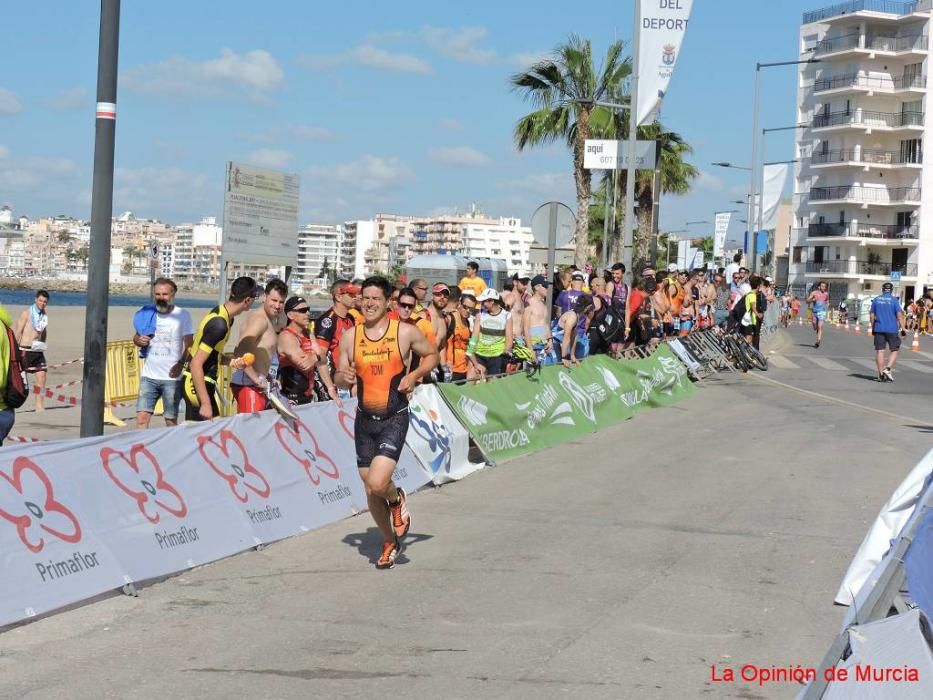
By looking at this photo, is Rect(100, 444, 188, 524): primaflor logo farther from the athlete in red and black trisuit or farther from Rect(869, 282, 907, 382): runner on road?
Rect(869, 282, 907, 382): runner on road

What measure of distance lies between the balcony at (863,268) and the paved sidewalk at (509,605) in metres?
78.0

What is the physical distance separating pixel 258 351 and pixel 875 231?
272 ft

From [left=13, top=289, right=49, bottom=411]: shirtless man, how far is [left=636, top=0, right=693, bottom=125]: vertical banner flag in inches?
433

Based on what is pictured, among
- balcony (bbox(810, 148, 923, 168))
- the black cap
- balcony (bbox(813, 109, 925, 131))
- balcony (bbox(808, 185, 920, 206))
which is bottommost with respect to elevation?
the black cap

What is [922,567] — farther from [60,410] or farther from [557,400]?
[60,410]

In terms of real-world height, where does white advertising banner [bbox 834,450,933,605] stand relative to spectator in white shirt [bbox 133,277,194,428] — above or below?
below

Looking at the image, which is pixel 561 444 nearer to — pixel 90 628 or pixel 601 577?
pixel 601 577

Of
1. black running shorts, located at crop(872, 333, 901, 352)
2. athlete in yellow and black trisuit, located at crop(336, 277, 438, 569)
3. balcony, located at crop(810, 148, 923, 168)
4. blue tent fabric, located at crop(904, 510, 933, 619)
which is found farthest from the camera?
balcony, located at crop(810, 148, 923, 168)

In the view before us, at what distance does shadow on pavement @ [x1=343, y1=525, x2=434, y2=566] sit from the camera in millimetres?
8879

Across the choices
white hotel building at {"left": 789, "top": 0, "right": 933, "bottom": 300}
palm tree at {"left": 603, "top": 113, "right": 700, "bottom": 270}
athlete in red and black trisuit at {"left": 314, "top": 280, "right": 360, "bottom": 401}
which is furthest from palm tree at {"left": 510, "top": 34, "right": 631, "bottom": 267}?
white hotel building at {"left": 789, "top": 0, "right": 933, "bottom": 300}

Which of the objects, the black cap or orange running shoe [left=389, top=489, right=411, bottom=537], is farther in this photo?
the black cap

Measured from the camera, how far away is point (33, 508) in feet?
23.4

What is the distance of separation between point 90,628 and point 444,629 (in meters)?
1.95

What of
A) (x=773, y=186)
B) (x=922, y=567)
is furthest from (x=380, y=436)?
(x=773, y=186)
